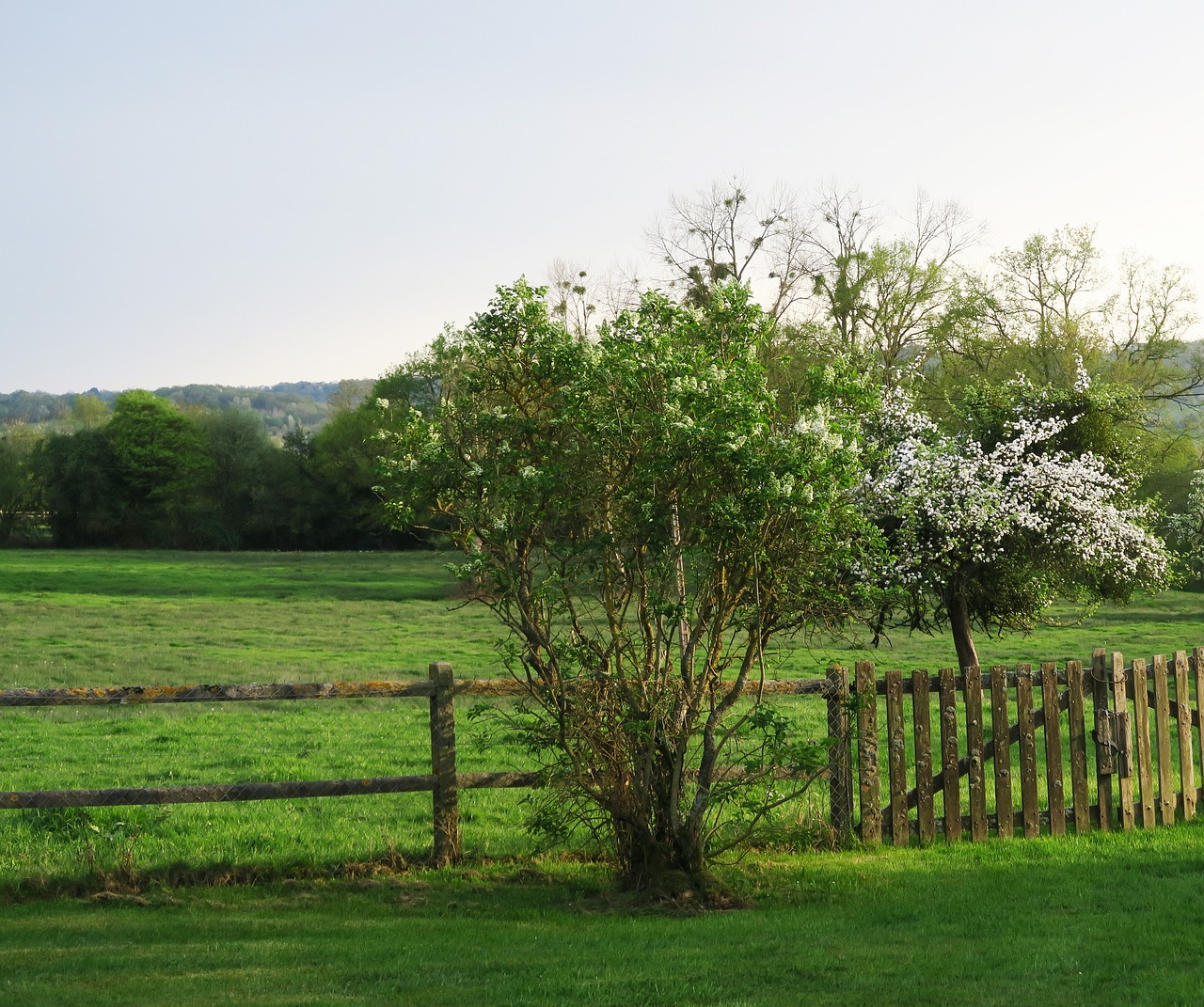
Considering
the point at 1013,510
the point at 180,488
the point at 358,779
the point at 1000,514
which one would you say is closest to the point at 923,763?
the point at 358,779

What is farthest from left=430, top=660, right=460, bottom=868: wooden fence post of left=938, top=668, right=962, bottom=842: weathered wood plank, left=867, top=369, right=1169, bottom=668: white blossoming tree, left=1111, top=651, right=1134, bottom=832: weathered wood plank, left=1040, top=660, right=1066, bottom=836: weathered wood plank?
left=867, top=369, right=1169, bottom=668: white blossoming tree

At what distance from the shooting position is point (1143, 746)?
1093 centimetres

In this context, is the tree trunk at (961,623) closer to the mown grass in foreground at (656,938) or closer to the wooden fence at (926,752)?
the wooden fence at (926,752)

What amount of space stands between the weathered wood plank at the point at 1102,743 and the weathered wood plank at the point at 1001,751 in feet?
3.22

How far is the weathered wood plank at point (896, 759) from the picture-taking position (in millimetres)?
9844

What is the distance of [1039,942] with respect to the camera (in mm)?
7137

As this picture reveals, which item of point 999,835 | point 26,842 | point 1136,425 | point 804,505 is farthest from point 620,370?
point 1136,425

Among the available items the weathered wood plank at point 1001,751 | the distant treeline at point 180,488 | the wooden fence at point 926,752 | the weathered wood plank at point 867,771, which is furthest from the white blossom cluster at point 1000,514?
the distant treeline at point 180,488

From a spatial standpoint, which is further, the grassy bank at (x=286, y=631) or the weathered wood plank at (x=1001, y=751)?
the grassy bank at (x=286, y=631)

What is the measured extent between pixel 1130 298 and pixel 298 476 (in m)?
57.1

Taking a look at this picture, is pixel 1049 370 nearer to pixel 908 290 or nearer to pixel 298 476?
pixel 908 290

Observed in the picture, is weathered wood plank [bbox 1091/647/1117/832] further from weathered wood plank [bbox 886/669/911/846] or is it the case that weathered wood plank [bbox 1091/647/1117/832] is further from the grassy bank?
the grassy bank

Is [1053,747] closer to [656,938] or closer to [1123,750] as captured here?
[1123,750]

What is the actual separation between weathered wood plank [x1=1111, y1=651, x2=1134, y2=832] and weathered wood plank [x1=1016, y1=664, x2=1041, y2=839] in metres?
0.88
